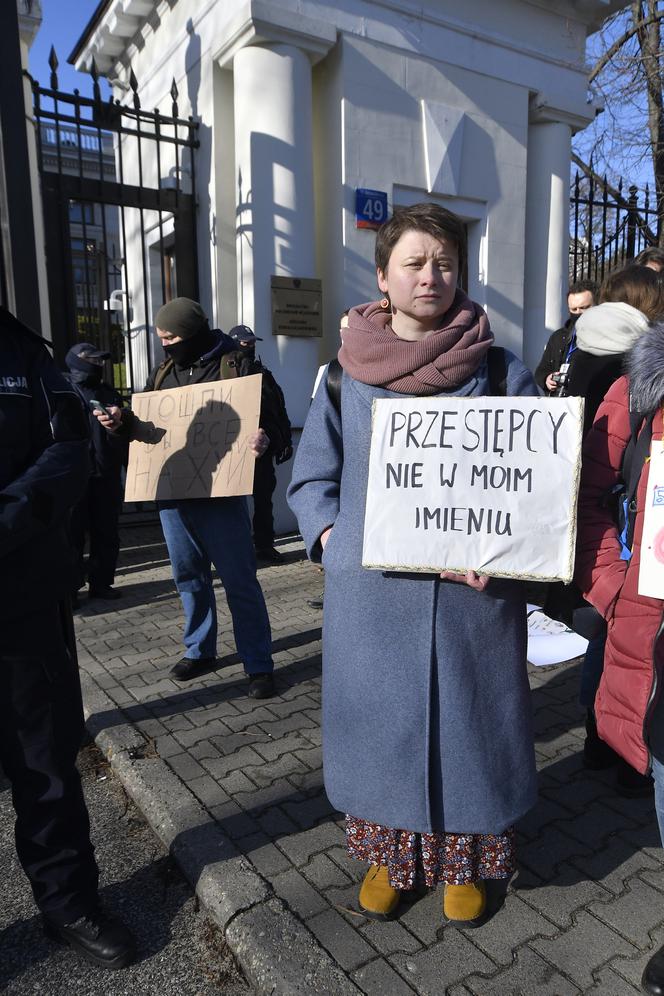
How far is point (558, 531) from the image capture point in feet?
5.76

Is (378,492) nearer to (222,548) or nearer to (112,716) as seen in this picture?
(222,548)

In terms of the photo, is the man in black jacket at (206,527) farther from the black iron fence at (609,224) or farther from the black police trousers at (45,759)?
the black iron fence at (609,224)

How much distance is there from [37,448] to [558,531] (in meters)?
1.45

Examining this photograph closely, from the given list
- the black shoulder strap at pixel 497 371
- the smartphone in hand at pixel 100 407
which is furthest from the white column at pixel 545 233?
the black shoulder strap at pixel 497 371

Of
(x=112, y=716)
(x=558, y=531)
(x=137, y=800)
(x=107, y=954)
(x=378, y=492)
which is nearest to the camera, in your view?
(x=558, y=531)

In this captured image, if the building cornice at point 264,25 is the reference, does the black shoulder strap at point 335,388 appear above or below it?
below

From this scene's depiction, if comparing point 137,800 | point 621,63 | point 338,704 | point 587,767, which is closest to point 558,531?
point 338,704

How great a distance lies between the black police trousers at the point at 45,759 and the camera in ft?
6.64

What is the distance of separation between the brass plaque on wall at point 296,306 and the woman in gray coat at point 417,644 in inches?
195

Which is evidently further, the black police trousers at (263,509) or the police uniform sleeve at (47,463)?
the black police trousers at (263,509)

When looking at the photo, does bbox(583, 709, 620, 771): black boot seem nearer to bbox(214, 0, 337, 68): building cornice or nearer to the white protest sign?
the white protest sign

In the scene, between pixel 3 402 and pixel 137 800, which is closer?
pixel 3 402

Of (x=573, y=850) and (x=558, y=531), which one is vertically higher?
(x=558, y=531)

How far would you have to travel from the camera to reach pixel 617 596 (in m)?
1.82
